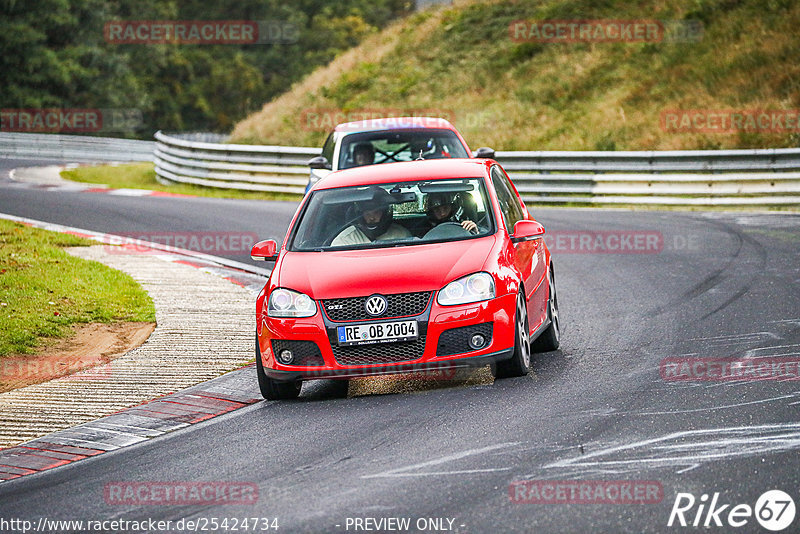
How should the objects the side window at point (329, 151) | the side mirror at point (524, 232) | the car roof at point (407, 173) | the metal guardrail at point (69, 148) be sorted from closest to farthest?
the side mirror at point (524, 232)
the car roof at point (407, 173)
the side window at point (329, 151)
the metal guardrail at point (69, 148)

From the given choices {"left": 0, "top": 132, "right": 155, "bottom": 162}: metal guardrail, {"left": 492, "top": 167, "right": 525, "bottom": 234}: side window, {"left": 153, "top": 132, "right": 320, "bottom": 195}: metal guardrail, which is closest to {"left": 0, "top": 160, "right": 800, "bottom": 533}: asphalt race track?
{"left": 492, "top": 167, "right": 525, "bottom": 234}: side window

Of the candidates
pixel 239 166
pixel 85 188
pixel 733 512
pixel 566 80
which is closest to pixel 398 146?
pixel 733 512

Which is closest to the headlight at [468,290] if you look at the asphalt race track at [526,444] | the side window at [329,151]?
the asphalt race track at [526,444]

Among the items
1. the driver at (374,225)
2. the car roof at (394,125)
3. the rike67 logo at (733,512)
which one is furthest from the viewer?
the car roof at (394,125)

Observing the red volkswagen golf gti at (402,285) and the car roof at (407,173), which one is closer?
the red volkswagen golf gti at (402,285)

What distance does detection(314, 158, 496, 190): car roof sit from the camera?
9.66 metres

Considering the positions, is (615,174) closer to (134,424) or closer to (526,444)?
(134,424)

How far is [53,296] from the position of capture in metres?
12.7

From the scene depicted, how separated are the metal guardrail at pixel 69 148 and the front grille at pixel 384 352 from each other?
1534 inches

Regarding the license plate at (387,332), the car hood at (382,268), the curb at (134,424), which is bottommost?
the curb at (134,424)

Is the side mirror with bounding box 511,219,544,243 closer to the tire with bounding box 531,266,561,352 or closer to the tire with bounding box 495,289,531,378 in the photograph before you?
the tire with bounding box 495,289,531,378

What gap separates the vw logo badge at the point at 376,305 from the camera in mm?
8164

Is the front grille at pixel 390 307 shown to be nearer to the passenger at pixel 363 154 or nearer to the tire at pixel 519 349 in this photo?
the tire at pixel 519 349

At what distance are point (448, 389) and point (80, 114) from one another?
5942 centimetres
